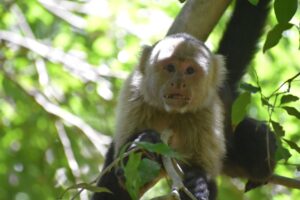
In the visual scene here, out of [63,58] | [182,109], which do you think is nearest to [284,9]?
[182,109]

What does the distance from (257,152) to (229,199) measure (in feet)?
3.56

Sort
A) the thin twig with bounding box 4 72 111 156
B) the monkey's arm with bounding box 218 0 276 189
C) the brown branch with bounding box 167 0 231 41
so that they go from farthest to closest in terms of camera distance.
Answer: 1. the thin twig with bounding box 4 72 111 156
2. the monkey's arm with bounding box 218 0 276 189
3. the brown branch with bounding box 167 0 231 41

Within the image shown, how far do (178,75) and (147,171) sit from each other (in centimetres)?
159

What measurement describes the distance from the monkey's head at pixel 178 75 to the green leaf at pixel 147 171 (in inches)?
57.5

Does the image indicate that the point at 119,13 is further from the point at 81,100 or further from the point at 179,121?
the point at 179,121

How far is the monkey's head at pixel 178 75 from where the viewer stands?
360cm

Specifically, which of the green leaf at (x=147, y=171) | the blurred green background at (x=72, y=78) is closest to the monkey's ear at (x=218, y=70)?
the blurred green background at (x=72, y=78)

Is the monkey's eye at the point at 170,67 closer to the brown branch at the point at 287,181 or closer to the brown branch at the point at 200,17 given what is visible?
the brown branch at the point at 200,17

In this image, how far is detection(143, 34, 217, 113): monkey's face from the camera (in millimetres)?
3596

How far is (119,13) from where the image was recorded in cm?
586

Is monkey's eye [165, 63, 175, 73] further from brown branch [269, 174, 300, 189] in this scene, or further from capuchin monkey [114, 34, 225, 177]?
brown branch [269, 174, 300, 189]

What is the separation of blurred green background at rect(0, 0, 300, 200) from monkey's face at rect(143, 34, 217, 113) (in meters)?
1.59

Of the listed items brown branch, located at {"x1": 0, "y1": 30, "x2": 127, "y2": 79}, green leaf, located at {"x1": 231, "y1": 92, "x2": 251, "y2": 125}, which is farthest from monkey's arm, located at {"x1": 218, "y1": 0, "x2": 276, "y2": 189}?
green leaf, located at {"x1": 231, "y1": 92, "x2": 251, "y2": 125}

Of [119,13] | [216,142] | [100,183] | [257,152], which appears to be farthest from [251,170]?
[119,13]
